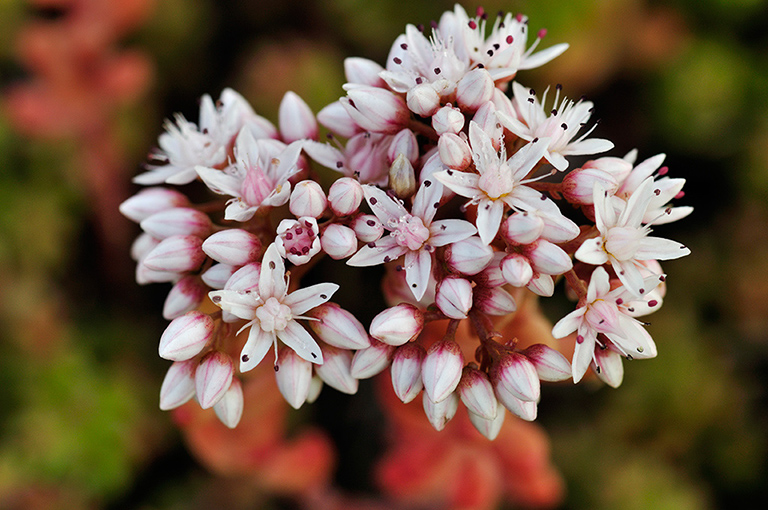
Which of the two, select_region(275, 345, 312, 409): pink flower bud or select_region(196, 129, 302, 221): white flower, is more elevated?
select_region(196, 129, 302, 221): white flower

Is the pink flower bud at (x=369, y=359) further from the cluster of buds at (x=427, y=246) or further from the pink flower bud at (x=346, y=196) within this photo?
the pink flower bud at (x=346, y=196)

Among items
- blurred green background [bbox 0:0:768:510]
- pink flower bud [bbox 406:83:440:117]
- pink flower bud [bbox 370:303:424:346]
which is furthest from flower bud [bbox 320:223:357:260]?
blurred green background [bbox 0:0:768:510]

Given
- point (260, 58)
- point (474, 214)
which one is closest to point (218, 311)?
point (474, 214)

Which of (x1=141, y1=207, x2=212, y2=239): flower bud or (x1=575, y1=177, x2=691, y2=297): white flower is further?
(x1=141, y1=207, x2=212, y2=239): flower bud

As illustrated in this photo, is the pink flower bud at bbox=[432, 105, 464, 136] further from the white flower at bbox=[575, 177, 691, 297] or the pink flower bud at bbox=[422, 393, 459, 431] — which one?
the pink flower bud at bbox=[422, 393, 459, 431]

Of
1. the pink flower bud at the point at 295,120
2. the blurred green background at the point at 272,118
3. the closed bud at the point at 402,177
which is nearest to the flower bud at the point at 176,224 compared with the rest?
the pink flower bud at the point at 295,120

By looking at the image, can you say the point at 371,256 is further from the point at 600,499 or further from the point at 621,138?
the point at 621,138
